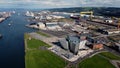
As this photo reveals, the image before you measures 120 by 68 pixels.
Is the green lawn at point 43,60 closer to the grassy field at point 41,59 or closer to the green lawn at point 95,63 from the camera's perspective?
the grassy field at point 41,59

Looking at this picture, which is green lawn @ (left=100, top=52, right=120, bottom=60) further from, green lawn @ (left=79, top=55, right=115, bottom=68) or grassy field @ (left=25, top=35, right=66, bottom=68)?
grassy field @ (left=25, top=35, right=66, bottom=68)

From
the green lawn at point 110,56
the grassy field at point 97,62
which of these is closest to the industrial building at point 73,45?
the grassy field at point 97,62

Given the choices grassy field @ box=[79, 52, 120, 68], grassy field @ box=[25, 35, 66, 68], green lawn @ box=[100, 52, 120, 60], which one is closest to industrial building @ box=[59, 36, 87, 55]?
grassy field @ box=[79, 52, 120, 68]

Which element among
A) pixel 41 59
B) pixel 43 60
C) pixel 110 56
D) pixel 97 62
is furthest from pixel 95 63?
pixel 41 59

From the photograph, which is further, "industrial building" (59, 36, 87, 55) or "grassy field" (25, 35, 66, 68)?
"industrial building" (59, 36, 87, 55)

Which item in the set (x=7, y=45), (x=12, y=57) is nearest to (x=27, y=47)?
(x=12, y=57)

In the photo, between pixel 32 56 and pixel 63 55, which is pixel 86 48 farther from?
pixel 32 56
